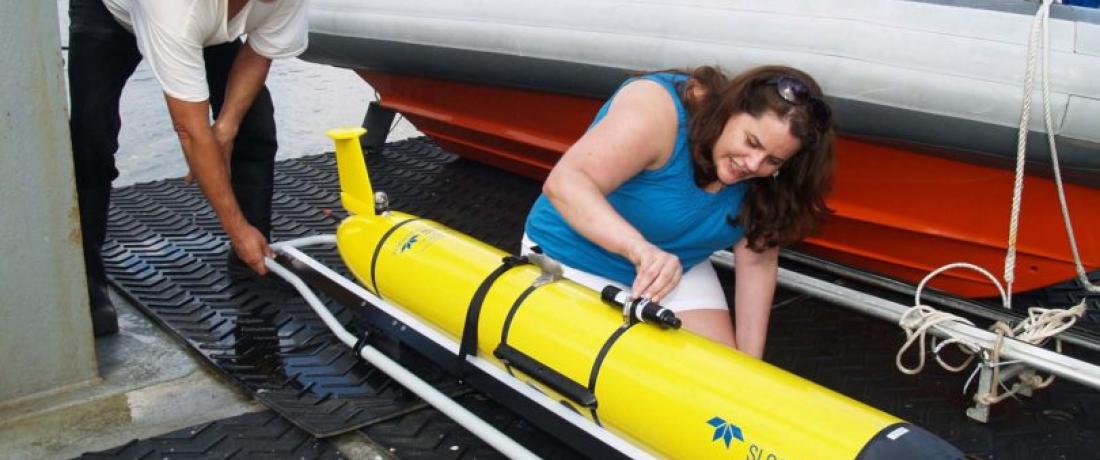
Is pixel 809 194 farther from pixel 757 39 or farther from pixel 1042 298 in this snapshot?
pixel 1042 298

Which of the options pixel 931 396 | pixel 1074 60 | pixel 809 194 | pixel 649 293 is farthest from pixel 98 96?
pixel 1074 60

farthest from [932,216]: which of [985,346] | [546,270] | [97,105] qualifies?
[97,105]

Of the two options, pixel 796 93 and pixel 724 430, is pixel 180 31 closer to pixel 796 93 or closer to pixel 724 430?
pixel 796 93

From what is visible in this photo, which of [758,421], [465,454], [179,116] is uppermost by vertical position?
[179,116]

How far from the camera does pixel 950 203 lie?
285cm

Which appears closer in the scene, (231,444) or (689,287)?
(231,444)

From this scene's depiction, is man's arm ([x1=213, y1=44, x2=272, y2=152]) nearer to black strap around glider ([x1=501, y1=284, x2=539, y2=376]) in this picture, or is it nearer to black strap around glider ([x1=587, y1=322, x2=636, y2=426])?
black strap around glider ([x1=501, y1=284, x2=539, y2=376])

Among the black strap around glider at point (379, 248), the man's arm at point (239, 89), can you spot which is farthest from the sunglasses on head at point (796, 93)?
the man's arm at point (239, 89)

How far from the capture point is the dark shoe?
274cm

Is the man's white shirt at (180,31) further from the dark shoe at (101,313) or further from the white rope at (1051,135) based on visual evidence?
the white rope at (1051,135)

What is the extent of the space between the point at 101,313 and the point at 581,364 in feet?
4.64

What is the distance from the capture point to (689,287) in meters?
2.43

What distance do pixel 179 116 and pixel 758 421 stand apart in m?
1.57

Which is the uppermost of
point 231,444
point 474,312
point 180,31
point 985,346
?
point 180,31
